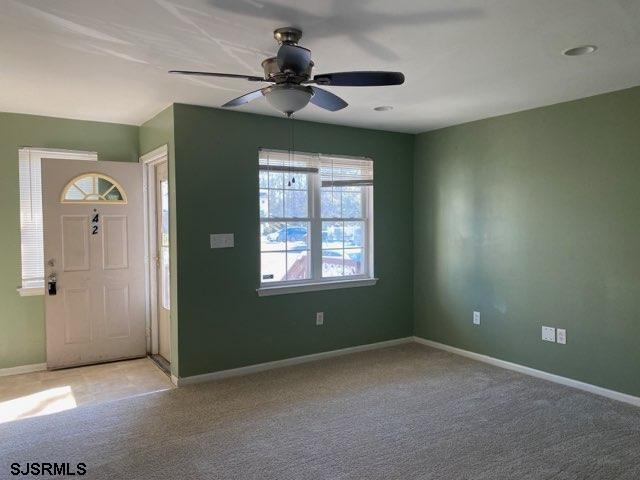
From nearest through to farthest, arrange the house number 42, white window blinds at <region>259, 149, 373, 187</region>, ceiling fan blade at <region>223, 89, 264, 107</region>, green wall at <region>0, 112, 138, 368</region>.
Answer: ceiling fan blade at <region>223, 89, 264, 107</region>, green wall at <region>0, 112, 138, 368</region>, white window blinds at <region>259, 149, 373, 187</region>, the house number 42

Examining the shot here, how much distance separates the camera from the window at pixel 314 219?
14.8 ft

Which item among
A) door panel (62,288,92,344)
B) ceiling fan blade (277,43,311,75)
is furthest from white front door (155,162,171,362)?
ceiling fan blade (277,43,311,75)

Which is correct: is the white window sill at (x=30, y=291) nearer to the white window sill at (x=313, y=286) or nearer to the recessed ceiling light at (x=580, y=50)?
the white window sill at (x=313, y=286)

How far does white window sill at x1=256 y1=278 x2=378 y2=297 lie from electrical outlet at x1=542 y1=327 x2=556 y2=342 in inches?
67.1

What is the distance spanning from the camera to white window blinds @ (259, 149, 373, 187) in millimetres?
4465

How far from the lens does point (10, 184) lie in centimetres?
427

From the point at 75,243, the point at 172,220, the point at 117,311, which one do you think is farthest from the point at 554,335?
the point at 75,243

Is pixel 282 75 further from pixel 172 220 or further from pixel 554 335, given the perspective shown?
pixel 554 335

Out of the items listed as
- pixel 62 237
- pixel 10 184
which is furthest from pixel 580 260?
pixel 10 184

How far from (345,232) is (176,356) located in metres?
2.09

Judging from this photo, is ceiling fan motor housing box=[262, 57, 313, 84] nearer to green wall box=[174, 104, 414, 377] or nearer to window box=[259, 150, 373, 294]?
green wall box=[174, 104, 414, 377]

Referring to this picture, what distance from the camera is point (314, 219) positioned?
188 inches

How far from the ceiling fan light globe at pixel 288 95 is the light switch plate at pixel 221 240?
1.85m

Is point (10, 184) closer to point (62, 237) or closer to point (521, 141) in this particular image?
point (62, 237)
